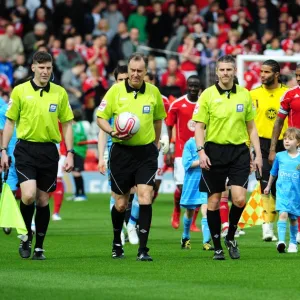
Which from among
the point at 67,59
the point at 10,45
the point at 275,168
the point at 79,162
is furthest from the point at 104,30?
the point at 275,168

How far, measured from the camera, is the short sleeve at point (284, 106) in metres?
15.5

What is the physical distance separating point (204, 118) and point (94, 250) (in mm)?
2698

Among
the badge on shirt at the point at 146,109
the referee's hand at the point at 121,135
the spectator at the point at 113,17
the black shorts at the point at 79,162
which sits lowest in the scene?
the black shorts at the point at 79,162

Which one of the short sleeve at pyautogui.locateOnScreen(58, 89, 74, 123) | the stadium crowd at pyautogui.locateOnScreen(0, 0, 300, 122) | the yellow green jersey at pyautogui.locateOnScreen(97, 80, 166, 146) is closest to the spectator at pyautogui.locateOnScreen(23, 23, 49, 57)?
the stadium crowd at pyautogui.locateOnScreen(0, 0, 300, 122)

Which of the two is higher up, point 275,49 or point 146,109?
point 275,49

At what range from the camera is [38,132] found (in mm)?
13430

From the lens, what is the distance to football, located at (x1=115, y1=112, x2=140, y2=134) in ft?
43.0

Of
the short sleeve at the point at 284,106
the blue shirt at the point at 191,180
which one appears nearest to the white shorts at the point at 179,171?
the blue shirt at the point at 191,180

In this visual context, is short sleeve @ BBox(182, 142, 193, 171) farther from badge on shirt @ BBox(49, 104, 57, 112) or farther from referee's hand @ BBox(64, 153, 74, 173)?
badge on shirt @ BBox(49, 104, 57, 112)

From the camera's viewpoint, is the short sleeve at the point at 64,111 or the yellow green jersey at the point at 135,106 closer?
the yellow green jersey at the point at 135,106

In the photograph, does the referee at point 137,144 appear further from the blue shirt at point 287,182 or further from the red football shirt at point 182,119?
the red football shirt at point 182,119

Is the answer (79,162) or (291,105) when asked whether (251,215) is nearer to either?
(291,105)

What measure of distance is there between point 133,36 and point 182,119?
1503 centimetres

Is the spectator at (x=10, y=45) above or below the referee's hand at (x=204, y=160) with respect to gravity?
above
